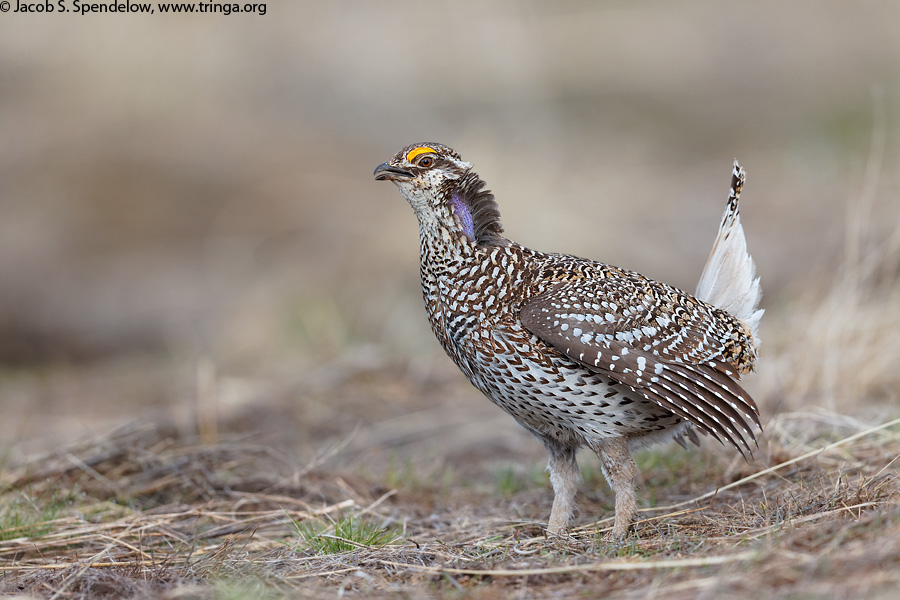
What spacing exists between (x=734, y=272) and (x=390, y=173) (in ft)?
6.65

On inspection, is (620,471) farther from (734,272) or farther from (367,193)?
(367,193)

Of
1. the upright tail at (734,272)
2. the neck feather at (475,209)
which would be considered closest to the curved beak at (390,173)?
the neck feather at (475,209)

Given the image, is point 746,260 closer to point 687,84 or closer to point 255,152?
point 255,152

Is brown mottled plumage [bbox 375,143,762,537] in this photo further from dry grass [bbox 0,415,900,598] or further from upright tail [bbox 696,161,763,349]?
dry grass [bbox 0,415,900,598]

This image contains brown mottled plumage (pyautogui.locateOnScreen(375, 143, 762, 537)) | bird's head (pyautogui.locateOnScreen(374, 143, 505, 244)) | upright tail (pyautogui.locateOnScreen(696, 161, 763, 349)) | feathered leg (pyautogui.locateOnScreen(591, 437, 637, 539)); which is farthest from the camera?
upright tail (pyautogui.locateOnScreen(696, 161, 763, 349))

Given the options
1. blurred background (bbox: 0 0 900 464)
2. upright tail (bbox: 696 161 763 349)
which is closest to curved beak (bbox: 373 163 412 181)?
upright tail (bbox: 696 161 763 349)

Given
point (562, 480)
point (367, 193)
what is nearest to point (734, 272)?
point (562, 480)

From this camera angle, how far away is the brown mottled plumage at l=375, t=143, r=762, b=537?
4059 mm

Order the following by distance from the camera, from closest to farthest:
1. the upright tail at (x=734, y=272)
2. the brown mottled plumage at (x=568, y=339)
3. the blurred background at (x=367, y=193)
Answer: the brown mottled plumage at (x=568, y=339)
the upright tail at (x=734, y=272)
the blurred background at (x=367, y=193)

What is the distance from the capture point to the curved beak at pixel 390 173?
4.40 meters

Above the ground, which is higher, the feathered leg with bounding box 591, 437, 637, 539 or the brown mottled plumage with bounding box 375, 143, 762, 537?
the brown mottled plumage with bounding box 375, 143, 762, 537

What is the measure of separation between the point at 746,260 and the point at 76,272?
32.6 ft

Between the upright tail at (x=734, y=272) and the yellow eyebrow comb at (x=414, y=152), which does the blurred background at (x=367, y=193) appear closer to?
the upright tail at (x=734, y=272)

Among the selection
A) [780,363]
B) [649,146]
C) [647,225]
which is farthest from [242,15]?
[780,363]
